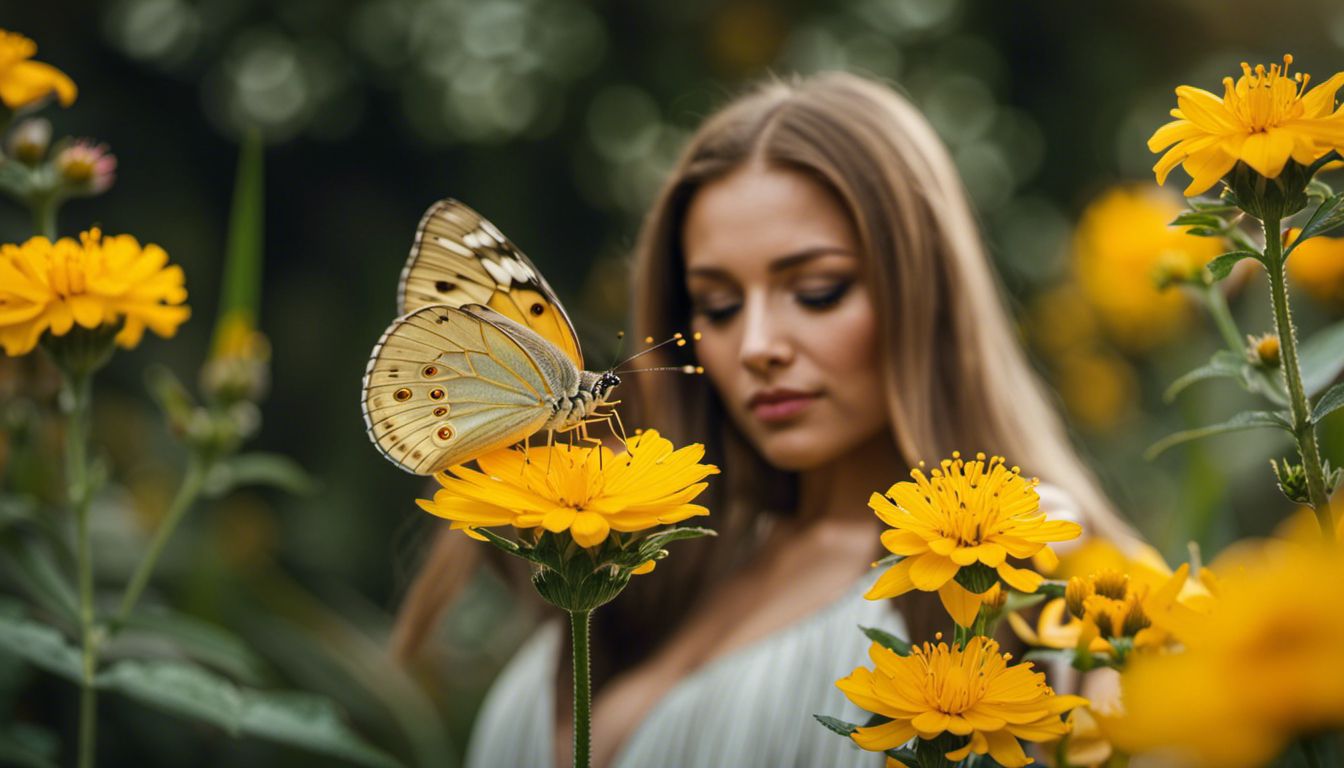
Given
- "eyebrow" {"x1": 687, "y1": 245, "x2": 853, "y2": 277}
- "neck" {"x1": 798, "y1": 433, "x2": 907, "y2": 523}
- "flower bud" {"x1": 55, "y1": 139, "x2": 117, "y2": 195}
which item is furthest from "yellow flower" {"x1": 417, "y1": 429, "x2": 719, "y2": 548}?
"neck" {"x1": 798, "y1": 433, "x2": 907, "y2": 523}

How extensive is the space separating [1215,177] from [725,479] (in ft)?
2.63

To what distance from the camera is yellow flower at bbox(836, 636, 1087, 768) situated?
1.55 feet

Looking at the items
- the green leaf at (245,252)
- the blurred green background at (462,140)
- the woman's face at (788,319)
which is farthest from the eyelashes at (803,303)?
the blurred green background at (462,140)

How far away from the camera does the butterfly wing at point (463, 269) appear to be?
728 mm

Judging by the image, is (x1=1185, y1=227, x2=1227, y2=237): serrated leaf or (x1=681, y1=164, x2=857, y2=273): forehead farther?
(x1=681, y1=164, x2=857, y2=273): forehead

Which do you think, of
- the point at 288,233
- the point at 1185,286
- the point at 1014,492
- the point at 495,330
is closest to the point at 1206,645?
the point at 1014,492

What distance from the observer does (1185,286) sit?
0.85 meters

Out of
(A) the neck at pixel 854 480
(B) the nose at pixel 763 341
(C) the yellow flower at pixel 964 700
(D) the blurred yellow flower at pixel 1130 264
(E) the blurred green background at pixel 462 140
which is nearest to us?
(C) the yellow flower at pixel 964 700

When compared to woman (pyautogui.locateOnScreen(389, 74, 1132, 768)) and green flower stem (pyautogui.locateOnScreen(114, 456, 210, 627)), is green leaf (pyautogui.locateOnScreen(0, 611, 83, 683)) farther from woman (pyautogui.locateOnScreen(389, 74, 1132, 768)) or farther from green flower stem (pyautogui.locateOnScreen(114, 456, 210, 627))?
woman (pyautogui.locateOnScreen(389, 74, 1132, 768))

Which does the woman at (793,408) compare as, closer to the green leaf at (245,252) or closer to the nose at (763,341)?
the nose at (763,341)

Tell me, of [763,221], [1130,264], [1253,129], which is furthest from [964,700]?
[1130,264]

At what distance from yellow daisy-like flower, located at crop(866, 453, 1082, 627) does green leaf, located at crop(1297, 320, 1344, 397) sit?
0.80ft

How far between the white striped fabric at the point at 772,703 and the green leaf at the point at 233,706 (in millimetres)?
422

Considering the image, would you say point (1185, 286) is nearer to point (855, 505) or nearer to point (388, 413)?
point (855, 505)
